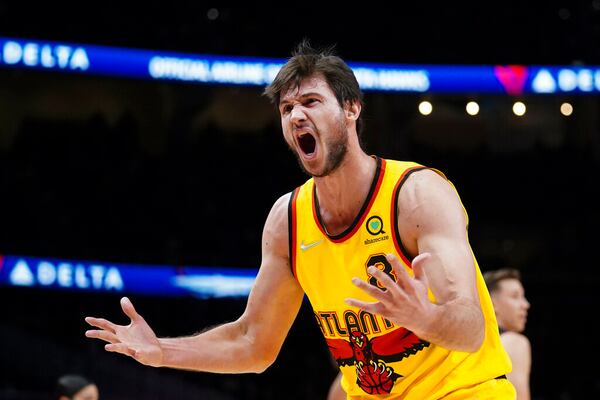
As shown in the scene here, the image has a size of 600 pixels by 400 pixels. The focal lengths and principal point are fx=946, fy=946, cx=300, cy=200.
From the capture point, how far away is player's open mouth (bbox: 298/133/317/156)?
137 inches

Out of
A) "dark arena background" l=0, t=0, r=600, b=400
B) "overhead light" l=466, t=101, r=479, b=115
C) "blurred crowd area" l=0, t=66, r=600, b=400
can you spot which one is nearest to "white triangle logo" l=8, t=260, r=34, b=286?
"dark arena background" l=0, t=0, r=600, b=400

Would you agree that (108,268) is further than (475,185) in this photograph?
No

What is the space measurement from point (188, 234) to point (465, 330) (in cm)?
1320

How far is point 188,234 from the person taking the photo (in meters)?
15.9

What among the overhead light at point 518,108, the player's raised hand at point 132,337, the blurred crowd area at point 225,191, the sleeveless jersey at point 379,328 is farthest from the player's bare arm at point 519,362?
the overhead light at point 518,108

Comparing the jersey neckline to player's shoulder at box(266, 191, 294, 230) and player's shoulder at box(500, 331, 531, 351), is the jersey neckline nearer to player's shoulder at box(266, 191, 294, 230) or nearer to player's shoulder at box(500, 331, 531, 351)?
player's shoulder at box(266, 191, 294, 230)

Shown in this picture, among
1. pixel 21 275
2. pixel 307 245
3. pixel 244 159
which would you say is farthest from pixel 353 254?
pixel 244 159

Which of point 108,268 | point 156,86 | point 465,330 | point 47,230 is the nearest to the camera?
point 465,330

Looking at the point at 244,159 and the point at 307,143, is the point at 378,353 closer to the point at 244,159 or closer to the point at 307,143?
the point at 307,143

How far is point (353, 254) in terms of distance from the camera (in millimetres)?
3443

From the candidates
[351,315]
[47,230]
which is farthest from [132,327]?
[47,230]

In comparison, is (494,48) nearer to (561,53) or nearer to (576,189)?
(561,53)

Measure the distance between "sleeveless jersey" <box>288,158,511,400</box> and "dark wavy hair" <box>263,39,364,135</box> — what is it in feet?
0.98

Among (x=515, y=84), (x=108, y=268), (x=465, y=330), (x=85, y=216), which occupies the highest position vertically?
(x=515, y=84)
